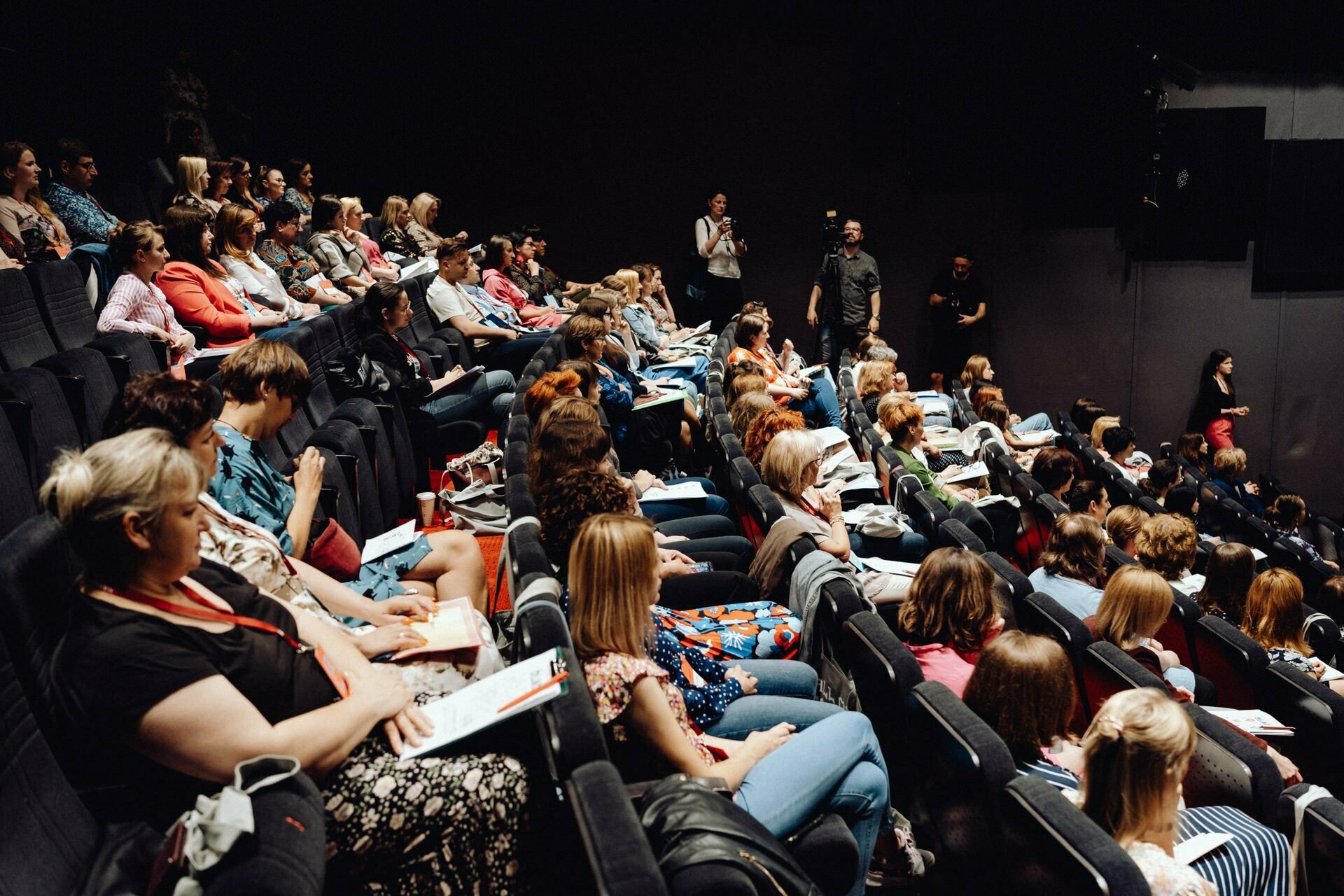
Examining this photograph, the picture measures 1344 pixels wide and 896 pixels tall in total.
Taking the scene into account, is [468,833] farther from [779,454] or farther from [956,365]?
[956,365]

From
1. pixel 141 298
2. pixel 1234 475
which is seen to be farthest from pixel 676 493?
pixel 1234 475

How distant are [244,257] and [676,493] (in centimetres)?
174

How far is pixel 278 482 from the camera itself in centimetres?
192

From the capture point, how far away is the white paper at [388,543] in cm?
209

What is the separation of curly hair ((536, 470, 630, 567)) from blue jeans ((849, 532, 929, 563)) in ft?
4.34

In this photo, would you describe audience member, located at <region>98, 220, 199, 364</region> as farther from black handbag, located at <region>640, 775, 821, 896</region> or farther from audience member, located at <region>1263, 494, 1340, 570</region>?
audience member, located at <region>1263, 494, 1340, 570</region>

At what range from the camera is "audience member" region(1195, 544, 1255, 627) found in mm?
3283

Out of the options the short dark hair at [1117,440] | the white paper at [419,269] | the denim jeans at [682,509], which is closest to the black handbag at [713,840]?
the denim jeans at [682,509]

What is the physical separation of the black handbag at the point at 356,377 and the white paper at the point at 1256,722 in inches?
91.3

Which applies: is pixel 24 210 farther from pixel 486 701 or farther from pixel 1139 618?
pixel 1139 618

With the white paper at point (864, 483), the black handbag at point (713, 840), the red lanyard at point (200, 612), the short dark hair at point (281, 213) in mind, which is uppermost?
the short dark hair at point (281, 213)

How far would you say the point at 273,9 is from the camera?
5914mm

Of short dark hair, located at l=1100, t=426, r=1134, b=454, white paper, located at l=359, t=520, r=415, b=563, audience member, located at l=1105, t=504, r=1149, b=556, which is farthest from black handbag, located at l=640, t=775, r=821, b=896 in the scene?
short dark hair, located at l=1100, t=426, r=1134, b=454

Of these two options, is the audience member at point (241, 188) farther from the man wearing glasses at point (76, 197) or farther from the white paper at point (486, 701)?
the white paper at point (486, 701)
